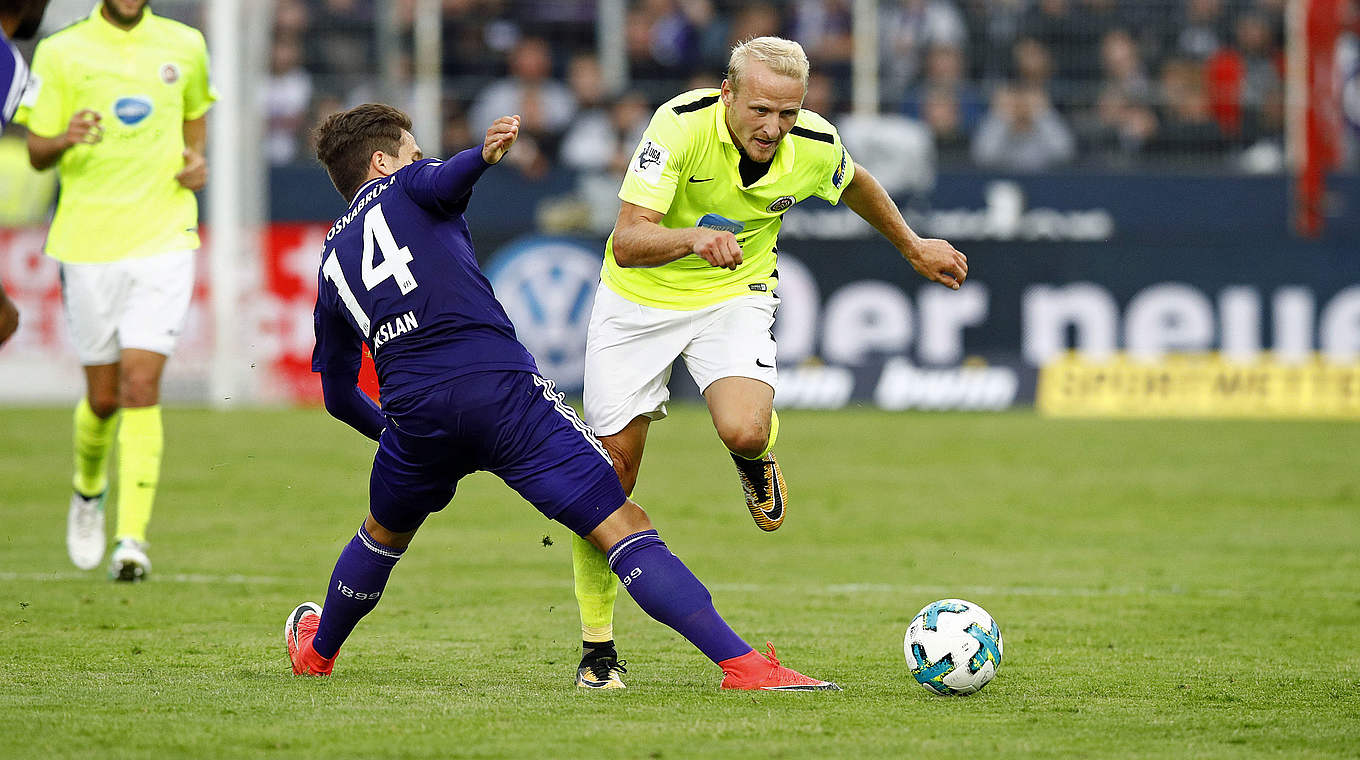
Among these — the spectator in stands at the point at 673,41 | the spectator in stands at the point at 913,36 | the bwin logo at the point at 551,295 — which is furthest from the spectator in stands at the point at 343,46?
the spectator in stands at the point at 913,36

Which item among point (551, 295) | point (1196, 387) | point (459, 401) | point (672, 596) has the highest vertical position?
point (459, 401)

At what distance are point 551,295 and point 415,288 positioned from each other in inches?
439

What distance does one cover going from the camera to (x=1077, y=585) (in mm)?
7922

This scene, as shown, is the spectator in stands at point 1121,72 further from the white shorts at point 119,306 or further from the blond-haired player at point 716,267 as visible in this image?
the blond-haired player at point 716,267

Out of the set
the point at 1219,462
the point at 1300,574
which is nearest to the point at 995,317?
the point at 1219,462

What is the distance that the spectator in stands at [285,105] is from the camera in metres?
19.2

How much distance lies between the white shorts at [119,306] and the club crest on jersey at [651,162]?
3225mm

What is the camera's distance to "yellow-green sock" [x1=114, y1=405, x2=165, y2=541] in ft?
25.7

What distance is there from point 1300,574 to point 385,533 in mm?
4724

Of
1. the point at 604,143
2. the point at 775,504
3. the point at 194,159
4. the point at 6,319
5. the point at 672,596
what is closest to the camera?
the point at 672,596

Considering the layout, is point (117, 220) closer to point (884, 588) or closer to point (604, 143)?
point (884, 588)

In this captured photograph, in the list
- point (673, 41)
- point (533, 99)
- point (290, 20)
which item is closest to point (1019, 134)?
point (673, 41)

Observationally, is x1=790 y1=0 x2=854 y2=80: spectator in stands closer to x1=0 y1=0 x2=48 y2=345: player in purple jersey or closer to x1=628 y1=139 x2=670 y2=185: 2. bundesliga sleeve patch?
x1=628 y1=139 x2=670 y2=185: 2. bundesliga sleeve patch

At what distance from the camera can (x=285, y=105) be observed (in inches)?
759
